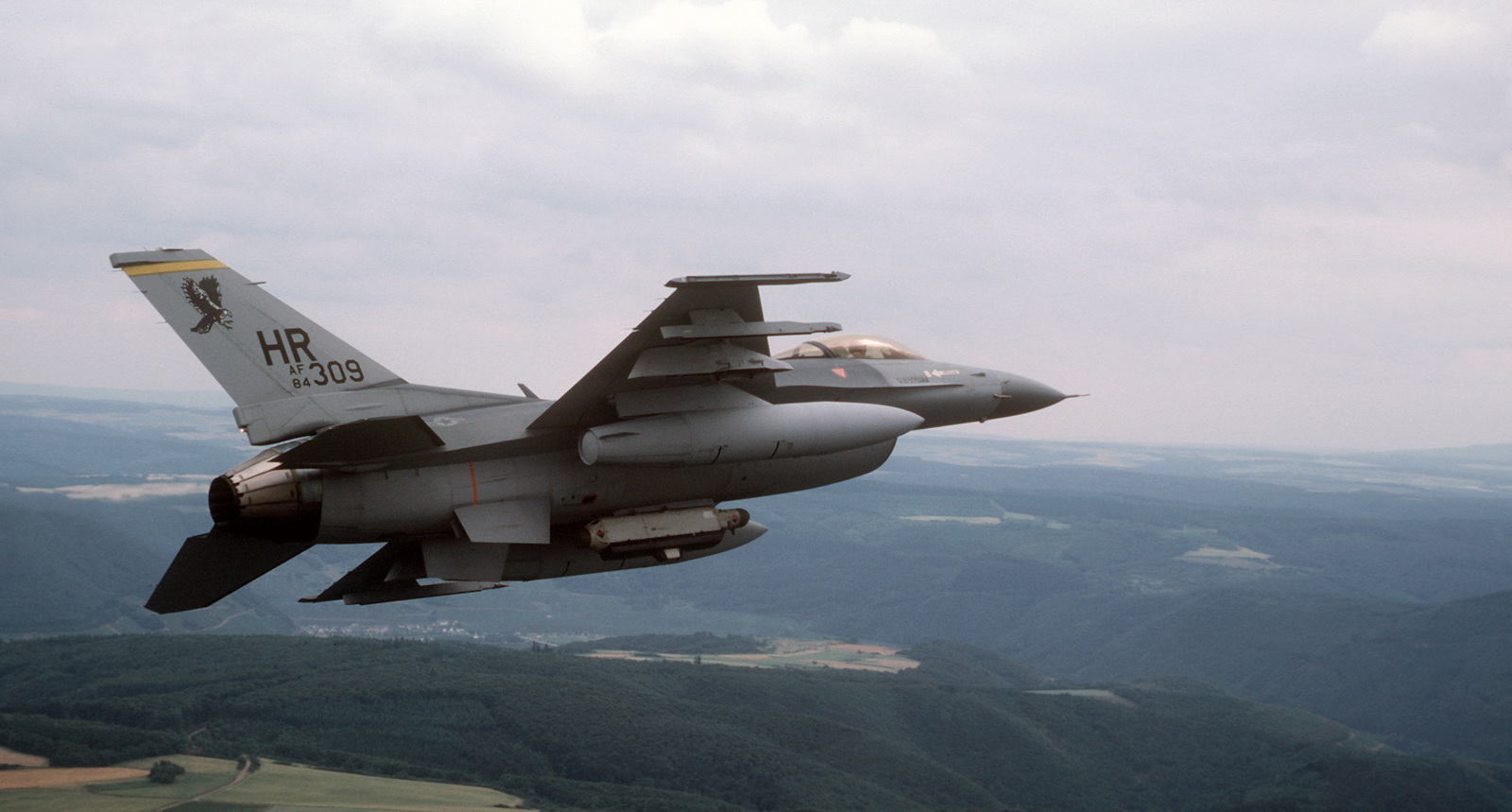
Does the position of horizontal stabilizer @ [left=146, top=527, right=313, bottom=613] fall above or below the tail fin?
below

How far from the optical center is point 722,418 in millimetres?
18281

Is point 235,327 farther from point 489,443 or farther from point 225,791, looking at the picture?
point 225,791

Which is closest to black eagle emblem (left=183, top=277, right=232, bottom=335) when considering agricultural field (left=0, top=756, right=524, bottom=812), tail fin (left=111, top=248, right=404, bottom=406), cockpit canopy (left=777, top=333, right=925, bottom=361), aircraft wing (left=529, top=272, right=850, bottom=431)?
tail fin (left=111, top=248, right=404, bottom=406)

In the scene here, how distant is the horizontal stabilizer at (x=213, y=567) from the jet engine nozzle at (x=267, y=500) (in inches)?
35.5

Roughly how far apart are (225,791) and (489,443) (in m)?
187

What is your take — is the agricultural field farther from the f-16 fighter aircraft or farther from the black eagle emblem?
the black eagle emblem

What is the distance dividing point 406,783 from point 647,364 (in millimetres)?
185762

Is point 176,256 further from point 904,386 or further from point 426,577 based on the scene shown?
point 904,386

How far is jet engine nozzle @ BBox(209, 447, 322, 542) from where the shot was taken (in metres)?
16.7

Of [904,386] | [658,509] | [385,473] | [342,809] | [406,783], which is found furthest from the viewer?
[406,783]

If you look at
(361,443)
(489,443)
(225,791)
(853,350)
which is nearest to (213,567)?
(361,443)

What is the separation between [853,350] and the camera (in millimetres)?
21922

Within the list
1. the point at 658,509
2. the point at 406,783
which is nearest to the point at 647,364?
the point at 658,509

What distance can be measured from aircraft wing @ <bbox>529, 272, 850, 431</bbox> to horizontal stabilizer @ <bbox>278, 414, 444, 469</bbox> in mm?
1935
